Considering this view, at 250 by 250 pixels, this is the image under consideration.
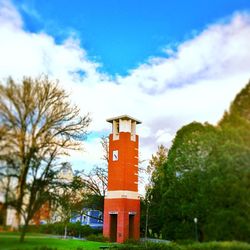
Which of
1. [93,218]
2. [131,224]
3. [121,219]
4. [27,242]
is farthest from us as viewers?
[93,218]

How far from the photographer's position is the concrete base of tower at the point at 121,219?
2238 cm

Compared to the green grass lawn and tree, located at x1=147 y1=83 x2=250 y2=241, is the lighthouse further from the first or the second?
the green grass lawn

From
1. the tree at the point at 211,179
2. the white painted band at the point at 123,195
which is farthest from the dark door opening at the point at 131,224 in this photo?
the tree at the point at 211,179

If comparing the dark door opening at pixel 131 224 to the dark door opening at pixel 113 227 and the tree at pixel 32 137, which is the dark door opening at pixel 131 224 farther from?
the tree at pixel 32 137

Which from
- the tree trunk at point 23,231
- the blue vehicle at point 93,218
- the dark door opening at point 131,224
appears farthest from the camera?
the blue vehicle at point 93,218

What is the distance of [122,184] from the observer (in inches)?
896

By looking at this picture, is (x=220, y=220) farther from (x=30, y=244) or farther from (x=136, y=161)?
(x=136, y=161)

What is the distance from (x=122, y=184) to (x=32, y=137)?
14.4 meters

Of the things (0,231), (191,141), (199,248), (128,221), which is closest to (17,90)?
(0,231)

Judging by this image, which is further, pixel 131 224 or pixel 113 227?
pixel 113 227

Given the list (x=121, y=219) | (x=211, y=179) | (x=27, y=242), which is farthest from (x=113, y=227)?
(x=27, y=242)

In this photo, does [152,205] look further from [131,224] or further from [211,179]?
[211,179]

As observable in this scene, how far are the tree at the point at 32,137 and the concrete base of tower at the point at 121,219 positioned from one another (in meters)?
13.3

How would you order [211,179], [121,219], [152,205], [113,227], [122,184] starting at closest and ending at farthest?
[211,179] → [121,219] → [122,184] → [113,227] → [152,205]
